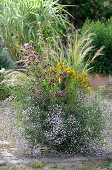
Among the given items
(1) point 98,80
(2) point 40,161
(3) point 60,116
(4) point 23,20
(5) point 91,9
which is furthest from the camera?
(5) point 91,9

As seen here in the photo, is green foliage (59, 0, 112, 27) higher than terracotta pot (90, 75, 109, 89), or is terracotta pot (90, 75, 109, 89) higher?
green foliage (59, 0, 112, 27)

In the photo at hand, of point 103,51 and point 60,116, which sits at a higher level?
point 103,51

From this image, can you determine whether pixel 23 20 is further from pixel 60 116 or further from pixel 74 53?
pixel 60 116

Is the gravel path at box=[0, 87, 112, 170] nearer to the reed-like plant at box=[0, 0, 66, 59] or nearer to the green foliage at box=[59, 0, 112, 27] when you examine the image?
the reed-like plant at box=[0, 0, 66, 59]

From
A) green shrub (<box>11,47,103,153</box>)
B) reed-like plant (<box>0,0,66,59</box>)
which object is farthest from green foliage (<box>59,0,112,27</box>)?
green shrub (<box>11,47,103,153</box>)

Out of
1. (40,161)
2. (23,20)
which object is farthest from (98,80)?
(40,161)

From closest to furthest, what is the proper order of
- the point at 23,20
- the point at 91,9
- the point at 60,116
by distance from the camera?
1. the point at 60,116
2. the point at 23,20
3. the point at 91,9

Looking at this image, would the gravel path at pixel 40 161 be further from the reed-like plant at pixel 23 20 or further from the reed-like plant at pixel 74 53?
the reed-like plant at pixel 23 20

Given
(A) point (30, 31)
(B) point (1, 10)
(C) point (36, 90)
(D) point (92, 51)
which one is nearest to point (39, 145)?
(C) point (36, 90)

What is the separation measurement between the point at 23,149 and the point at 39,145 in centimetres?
22

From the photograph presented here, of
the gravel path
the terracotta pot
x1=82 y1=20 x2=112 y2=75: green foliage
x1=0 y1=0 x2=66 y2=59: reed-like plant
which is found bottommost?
the gravel path

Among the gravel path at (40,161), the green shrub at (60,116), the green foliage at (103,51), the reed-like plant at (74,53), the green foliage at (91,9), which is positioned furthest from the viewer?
the green foliage at (91,9)

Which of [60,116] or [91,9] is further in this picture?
[91,9]

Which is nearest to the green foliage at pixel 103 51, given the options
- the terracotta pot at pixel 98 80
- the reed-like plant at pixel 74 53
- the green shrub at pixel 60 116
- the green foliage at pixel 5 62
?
the terracotta pot at pixel 98 80
